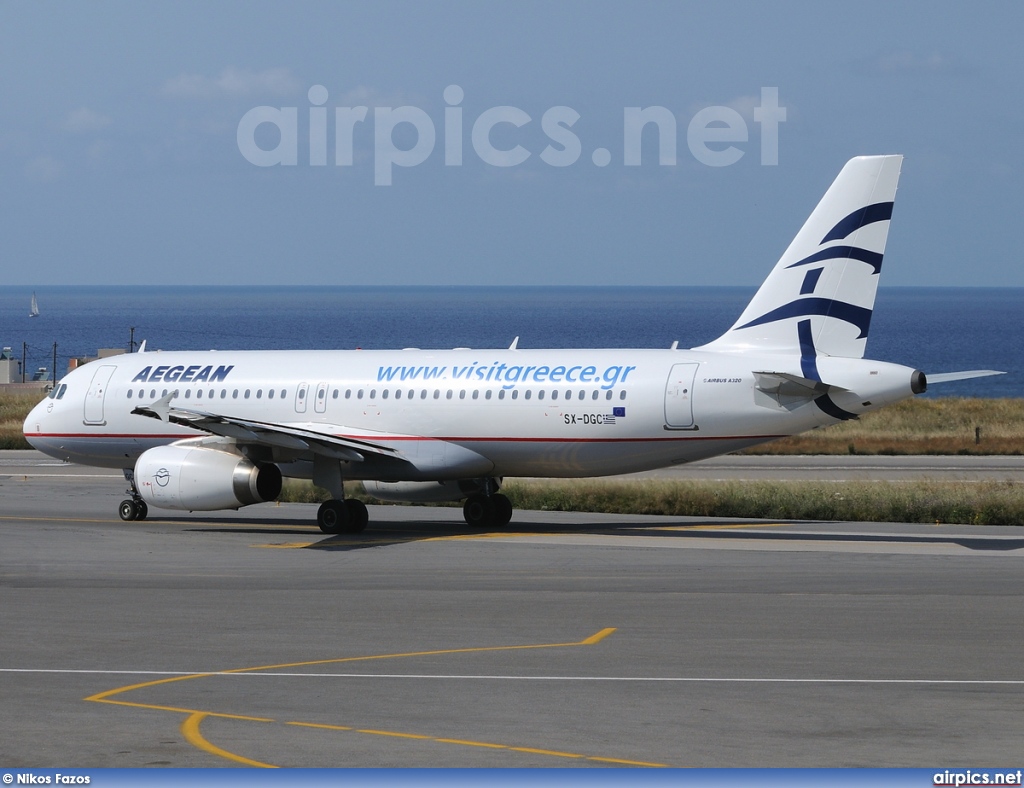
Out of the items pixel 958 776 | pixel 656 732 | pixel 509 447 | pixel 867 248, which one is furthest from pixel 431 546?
pixel 958 776

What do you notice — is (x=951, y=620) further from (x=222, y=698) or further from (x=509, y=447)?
(x=509, y=447)

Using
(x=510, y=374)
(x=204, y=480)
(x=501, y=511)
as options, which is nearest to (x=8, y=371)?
(x=501, y=511)

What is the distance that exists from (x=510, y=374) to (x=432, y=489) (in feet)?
12.0

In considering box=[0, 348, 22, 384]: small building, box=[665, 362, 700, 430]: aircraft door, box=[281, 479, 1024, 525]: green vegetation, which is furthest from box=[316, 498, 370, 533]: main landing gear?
box=[0, 348, 22, 384]: small building

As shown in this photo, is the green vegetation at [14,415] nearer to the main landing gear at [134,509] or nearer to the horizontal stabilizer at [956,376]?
the main landing gear at [134,509]

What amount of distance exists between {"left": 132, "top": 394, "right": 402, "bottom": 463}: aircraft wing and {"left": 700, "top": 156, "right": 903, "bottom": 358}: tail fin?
866cm

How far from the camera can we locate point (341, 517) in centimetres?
2950

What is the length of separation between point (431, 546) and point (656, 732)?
1547 centimetres

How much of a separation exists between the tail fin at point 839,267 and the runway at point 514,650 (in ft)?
13.1

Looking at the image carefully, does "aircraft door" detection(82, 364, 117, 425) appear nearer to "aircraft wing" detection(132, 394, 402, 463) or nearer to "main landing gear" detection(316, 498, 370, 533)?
"aircraft wing" detection(132, 394, 402, 463)

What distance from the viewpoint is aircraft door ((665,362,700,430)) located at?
27.9 meters

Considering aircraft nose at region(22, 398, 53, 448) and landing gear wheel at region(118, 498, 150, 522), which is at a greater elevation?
aircraft nose at region(22, 398, 53, 448)

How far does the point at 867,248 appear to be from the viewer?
27516mm

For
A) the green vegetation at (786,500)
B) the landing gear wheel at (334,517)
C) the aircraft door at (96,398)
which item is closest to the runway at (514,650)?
the landing gear wheel at (334,517)
